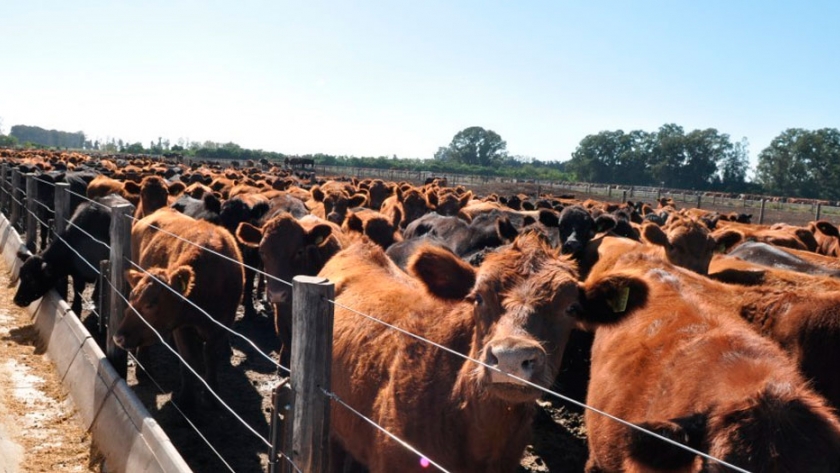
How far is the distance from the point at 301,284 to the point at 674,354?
225cm

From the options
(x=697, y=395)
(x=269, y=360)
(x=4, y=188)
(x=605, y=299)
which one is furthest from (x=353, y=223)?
(x=4, y=188)

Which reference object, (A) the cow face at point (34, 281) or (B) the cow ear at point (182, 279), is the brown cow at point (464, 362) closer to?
(B) the cow ear at point (182, 279)

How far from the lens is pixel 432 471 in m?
3.20

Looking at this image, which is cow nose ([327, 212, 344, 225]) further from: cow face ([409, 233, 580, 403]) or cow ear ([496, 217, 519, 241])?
cow face ([409, 233, 580, 403])

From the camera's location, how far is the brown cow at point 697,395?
2432mm

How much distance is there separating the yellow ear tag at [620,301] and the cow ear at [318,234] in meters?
4.38

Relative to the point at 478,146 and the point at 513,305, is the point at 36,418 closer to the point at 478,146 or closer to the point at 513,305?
the point at 513,305

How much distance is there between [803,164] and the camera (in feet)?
288

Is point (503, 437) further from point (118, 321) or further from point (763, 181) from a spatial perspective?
point (763, 181)

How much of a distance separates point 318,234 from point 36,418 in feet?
10.8

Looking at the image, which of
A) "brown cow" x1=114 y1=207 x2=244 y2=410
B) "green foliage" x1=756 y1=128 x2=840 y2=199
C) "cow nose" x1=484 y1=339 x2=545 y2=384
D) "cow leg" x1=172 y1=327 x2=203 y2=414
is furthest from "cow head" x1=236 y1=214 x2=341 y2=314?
"green foliage" x1=756 y1=128 x2=840 y2=199

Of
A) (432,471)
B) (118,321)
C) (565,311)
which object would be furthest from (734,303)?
(118,321)

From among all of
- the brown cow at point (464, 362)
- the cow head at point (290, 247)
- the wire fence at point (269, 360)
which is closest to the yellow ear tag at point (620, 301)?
the brown cow at point (464, 362)

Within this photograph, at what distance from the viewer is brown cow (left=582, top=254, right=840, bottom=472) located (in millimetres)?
2432
